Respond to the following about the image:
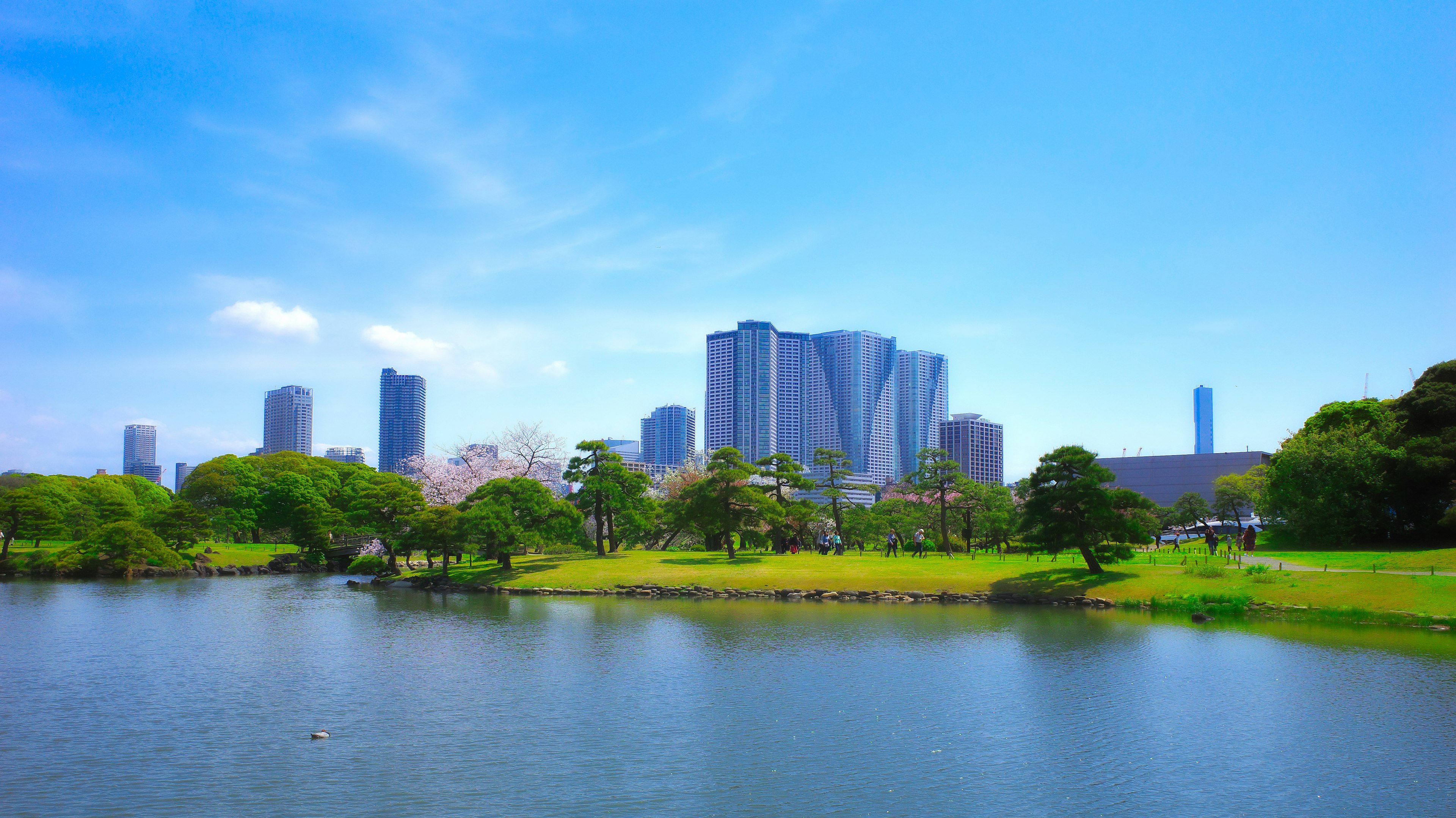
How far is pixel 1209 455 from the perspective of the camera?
10269 centimetres

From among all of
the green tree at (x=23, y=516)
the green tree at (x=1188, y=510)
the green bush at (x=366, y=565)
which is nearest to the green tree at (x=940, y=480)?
the green bush at (x=366, y=565)

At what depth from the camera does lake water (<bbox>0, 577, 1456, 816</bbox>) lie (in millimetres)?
11875

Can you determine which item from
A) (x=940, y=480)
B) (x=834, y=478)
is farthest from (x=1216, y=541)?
(x=834, y=478)

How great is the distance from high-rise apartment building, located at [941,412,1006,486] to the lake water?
6323 inches

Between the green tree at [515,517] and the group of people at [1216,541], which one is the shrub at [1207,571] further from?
the green tree at [515,517]

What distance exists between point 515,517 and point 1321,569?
37701 millimetres

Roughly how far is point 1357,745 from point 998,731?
5866 millimetres

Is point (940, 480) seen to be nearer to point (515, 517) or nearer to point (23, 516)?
point (515, 517)

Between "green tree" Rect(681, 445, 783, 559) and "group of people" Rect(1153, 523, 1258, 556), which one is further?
"green tree" Rect(681, 445, 783, 559)

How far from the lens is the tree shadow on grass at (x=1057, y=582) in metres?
35.2

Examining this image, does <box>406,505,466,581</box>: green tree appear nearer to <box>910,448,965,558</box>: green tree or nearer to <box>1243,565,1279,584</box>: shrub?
<box>910,448,965,558</box>: green tree

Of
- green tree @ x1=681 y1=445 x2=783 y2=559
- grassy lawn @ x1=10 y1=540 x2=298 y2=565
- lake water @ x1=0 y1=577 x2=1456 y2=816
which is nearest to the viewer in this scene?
lake water @ x1=0 y1=577 x2=1456 y2=816

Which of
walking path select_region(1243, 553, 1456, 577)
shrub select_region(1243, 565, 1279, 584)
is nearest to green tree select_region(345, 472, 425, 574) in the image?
shrub select_region(1243, 565, 1279, 584)

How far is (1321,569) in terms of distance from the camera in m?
34.8
